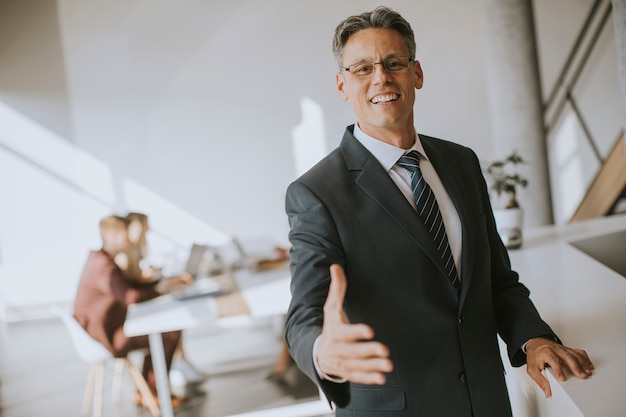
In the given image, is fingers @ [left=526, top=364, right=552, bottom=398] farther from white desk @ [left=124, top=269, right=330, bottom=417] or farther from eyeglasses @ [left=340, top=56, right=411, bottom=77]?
white desk @ [left=124, top=269, right=330, bottom=417]

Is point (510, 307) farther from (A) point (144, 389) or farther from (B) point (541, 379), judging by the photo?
(A) point (144, 389)

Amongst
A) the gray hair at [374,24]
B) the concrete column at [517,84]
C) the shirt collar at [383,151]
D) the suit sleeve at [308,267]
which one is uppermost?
the concrete column at [517,84]

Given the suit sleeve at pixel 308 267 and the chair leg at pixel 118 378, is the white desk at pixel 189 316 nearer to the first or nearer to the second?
the chair leg at pixel 118 378

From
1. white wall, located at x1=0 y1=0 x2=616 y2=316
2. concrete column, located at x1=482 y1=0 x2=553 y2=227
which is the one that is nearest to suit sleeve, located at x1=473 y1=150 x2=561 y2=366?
concrete column, located at x1=482 y1=0 x2=553 y2=227

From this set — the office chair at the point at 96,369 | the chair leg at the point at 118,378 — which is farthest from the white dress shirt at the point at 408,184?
the chair leg at the point at 118,378

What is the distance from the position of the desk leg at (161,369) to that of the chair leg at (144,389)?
101 cm

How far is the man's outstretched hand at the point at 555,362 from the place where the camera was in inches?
53.7

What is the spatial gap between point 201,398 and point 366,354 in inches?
192

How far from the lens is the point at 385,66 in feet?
4.85

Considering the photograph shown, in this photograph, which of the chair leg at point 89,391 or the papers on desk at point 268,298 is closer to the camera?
the papers on desk at point 268,298

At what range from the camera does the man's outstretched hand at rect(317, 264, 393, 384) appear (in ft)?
3.23

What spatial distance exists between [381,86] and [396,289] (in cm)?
46

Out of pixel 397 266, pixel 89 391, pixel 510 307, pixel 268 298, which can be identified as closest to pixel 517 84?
pixel 268 298

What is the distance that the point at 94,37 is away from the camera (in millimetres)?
6168
